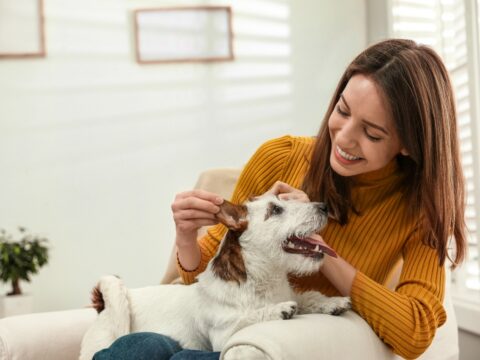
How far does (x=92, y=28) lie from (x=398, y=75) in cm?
260

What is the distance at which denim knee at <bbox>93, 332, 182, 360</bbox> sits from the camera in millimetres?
1333

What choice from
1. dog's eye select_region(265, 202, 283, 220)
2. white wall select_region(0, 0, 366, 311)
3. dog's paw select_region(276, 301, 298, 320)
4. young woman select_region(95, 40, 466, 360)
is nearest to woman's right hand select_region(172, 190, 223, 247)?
young woman select_region(95, 40, 466, 360)

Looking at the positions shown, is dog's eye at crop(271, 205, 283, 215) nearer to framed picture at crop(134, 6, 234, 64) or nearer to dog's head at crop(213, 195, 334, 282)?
dog's head at crop(213, 195, 334, 282)

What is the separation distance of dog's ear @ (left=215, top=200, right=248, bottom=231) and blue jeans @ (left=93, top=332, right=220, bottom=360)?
28cm

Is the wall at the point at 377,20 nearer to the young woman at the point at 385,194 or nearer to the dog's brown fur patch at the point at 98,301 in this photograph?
the young woman at the point at 385,194

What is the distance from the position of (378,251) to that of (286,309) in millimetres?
425

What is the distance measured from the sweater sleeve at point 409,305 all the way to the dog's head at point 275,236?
0.47ft

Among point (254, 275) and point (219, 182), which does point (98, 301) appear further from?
point (219, 182)

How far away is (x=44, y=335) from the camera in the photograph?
1749 mm

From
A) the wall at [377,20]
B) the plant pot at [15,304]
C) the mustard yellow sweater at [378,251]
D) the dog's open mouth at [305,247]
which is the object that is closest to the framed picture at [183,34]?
the wall at [377,20]

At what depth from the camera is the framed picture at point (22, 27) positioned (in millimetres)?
3709

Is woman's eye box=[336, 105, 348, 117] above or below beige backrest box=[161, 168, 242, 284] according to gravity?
above

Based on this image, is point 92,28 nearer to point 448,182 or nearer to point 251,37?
point 251,37

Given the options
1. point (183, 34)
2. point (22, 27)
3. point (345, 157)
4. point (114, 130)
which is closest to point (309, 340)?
point (345, 157)
